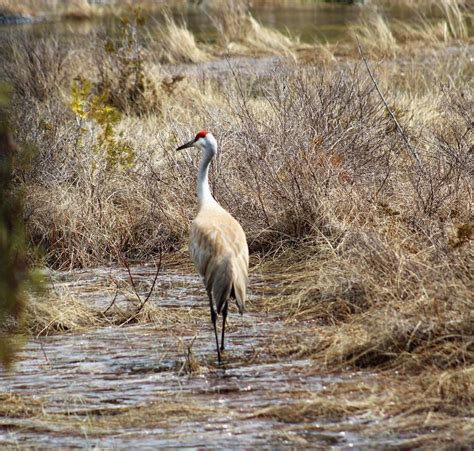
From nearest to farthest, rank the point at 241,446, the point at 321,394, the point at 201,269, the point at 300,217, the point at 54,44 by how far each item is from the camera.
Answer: the point at 241,446, the point at 321,394, the point at 201,269, the point at 300,217, the point at 54,44

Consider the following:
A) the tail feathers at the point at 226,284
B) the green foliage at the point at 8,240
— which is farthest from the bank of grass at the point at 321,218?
the green foliage at the point at 8,240

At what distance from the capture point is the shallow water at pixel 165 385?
5.42 m

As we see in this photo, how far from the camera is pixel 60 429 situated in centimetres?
558

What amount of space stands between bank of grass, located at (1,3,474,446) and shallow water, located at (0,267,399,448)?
13 cm

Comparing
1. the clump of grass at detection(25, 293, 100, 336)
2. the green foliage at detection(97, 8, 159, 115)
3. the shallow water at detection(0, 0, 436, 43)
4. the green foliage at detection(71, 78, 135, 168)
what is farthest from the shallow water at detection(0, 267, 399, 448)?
the shallow water at detection(0, 0, 436, 43)

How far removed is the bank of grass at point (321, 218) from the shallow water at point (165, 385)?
0.13 m

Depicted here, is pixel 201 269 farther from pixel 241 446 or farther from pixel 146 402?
pixel 241 446

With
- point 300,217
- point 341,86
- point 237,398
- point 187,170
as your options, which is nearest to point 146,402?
point 237,398

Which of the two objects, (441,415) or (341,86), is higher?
(341,86)

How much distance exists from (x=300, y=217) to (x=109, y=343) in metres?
2.27

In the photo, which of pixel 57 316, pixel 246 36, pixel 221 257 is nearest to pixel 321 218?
pixel 221 257

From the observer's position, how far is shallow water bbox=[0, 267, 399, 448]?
5.42 meters

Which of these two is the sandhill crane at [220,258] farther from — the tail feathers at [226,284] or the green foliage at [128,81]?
the green foliage at [128,81]

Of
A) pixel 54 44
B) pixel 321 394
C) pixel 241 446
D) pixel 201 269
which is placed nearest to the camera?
pixel 241 446
